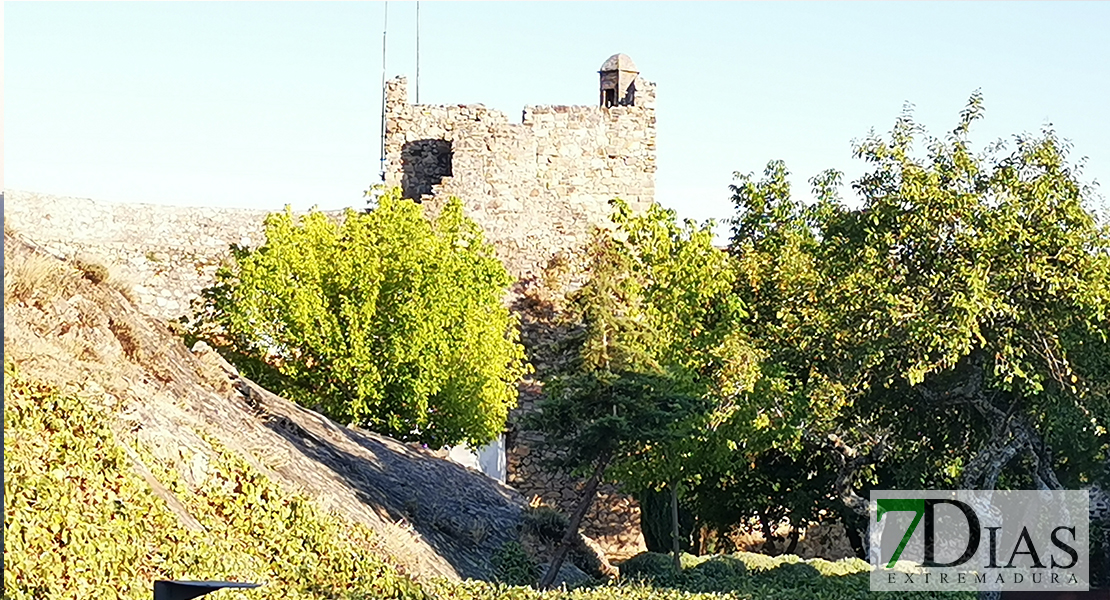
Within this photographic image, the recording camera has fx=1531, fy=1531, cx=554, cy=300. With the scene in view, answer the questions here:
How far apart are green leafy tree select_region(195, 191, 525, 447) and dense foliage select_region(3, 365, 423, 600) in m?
8.02

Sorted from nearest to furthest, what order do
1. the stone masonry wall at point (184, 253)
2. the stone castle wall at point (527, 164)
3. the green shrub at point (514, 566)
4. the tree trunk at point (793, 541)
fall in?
the green shrub at point (514, 566) → the tree trunk at point (793, 541) → the stone masonry wall at point (184, 253) → the stone castle wall at point (527, 164)

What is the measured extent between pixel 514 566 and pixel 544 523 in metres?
1.93

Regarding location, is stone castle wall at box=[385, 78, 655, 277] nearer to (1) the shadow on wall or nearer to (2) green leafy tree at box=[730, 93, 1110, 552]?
(1) the shadow on wall

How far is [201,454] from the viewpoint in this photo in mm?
11016

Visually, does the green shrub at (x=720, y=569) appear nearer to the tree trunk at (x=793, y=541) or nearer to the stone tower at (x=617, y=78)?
the tree trunk at (x=793, y=541)

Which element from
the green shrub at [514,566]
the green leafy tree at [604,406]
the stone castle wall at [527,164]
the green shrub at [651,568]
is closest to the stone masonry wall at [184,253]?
the stone castle wall at [527,164]

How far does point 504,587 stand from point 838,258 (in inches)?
178

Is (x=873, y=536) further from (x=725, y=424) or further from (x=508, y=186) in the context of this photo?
(x=508, y=186)

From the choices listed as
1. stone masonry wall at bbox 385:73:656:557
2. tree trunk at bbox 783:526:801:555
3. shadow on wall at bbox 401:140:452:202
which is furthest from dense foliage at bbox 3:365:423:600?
shadow on wall at bbox 401:140:452:202

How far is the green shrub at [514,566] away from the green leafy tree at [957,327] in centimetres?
257

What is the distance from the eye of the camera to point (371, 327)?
65.6 ft

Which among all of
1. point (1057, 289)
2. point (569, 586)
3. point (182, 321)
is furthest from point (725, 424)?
point (182, 321)

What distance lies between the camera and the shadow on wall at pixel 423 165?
1040 inches

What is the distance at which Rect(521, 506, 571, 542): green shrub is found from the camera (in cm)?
1585
